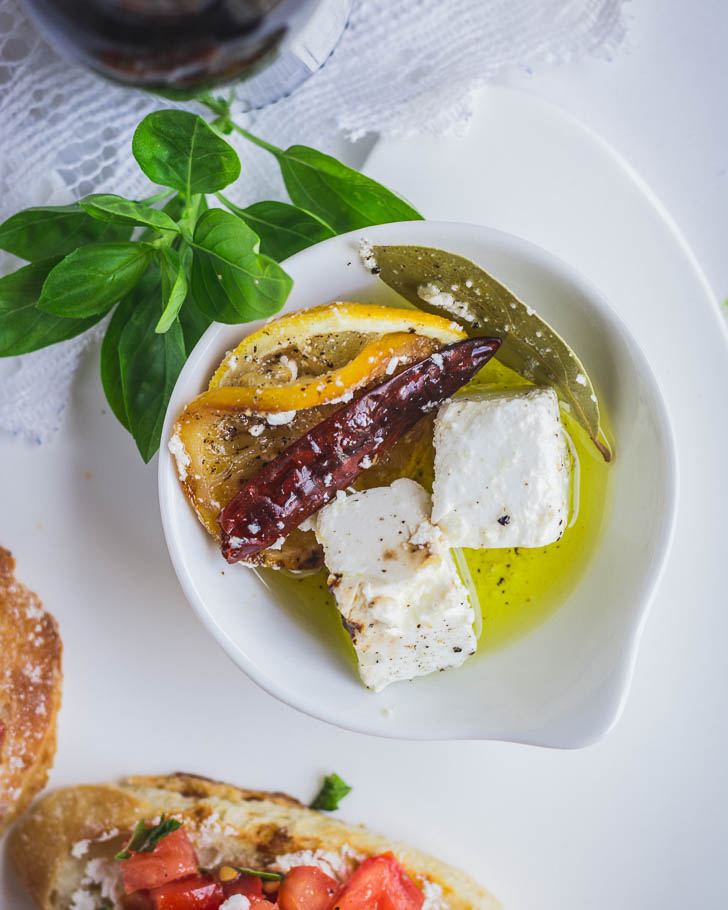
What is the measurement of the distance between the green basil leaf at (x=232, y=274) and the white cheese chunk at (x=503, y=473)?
1.61 feet

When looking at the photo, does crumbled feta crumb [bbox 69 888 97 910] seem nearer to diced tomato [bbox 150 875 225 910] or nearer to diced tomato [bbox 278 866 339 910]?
diced tomato [bbox 150 875 225 910]

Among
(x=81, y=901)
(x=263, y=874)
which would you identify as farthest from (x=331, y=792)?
(x=81, y=901)

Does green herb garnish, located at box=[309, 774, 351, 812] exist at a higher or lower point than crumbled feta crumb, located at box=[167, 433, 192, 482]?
lower

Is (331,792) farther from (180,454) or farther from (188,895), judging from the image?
(180,454)

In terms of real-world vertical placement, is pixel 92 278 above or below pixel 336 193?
below

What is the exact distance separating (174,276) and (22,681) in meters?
1.15

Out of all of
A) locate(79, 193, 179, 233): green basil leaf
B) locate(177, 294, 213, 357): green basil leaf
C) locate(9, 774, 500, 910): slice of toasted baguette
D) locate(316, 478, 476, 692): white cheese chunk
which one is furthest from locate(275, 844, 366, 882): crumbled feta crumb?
locate(79, 193, 179, 233): green basil leaf

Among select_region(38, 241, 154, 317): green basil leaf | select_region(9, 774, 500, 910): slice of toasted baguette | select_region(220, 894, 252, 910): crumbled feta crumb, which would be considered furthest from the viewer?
select_region(9, 774, 500, 910): slice of toasted baguette

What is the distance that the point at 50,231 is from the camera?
1.80m

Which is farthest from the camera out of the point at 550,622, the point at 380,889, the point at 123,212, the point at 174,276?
the point at 380,889

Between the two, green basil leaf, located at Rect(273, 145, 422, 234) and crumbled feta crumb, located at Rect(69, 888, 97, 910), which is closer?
green basil leaf, located at Rect(273, 145, 422, 234)

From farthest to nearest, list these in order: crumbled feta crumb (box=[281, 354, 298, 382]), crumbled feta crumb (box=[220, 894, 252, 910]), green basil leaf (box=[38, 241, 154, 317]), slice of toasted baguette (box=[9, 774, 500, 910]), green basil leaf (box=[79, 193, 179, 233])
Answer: slice of toasted baguette (box=[9, 774, 500, 910]) → crumbled feta crumb (box=[220, 894, 252, 910]) → crumbled feta crumb (box=[281, 354, 298, 382]) → green basil leaf (box=[38, 241, 154, 317]) → green basil leaf (box=[79, 193, 179, 233])

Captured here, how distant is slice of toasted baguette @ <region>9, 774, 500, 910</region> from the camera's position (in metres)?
2.15

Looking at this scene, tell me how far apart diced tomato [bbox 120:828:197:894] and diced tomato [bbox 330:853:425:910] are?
377 mm
